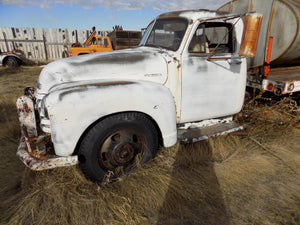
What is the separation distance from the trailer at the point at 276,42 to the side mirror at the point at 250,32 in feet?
5.09

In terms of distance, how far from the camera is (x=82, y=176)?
2350 mm

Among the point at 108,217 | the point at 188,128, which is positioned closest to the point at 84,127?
the point at 108,217

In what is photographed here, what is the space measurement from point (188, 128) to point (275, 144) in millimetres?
1501

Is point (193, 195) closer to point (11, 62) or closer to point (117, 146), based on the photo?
point (117, 146)

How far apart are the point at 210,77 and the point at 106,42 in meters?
9.66

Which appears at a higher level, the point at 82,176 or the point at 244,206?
the point at 82,176

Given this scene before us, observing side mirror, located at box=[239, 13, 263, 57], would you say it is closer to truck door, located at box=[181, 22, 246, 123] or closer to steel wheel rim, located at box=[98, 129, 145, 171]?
truck door, located at box=[181, 22, 246, 123]


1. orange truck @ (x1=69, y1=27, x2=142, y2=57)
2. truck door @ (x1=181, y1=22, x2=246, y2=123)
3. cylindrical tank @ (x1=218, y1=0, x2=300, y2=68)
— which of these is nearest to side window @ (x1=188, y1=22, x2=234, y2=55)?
truck door @ (x1=181, y1=22, x2=246, y2=123)

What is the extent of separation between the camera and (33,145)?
2.33 meters

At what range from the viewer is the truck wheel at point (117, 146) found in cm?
208

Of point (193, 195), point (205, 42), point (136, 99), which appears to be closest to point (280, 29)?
point (205, 42)

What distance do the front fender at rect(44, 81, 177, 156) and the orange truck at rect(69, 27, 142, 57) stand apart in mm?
9502

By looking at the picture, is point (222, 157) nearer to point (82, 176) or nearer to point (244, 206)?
point (244, 206)

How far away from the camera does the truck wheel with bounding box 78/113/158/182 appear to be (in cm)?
208
